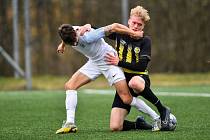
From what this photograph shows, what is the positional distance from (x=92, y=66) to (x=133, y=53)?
0.50m

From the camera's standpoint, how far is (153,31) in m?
22.9

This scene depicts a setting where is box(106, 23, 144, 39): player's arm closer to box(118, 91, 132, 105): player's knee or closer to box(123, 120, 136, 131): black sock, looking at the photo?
box(118, 91, 132, 105): player's knee

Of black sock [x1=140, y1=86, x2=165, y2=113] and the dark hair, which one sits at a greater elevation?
the dark hair

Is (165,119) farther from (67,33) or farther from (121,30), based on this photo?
(67,33)

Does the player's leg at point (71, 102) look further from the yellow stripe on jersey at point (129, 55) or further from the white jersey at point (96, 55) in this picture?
the yellow stripe on jersey at point (129, 55)

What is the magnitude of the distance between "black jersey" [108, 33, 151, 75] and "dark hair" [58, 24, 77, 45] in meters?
0.65

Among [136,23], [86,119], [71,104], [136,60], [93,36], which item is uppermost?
[136,23]

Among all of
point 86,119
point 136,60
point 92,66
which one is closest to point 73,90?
point 92,66

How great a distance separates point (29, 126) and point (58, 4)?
48.0 ft

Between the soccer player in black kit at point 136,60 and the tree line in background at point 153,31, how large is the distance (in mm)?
14459

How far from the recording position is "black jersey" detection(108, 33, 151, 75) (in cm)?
773

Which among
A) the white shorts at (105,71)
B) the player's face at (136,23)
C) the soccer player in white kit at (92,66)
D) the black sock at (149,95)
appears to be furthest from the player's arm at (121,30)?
the black sock at (149,95)

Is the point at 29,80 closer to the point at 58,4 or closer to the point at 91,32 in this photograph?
the point at 58,4


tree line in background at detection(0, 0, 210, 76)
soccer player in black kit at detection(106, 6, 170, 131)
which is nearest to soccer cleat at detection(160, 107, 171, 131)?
soccer player in black kit at detection(106, 6, 170, 131)
